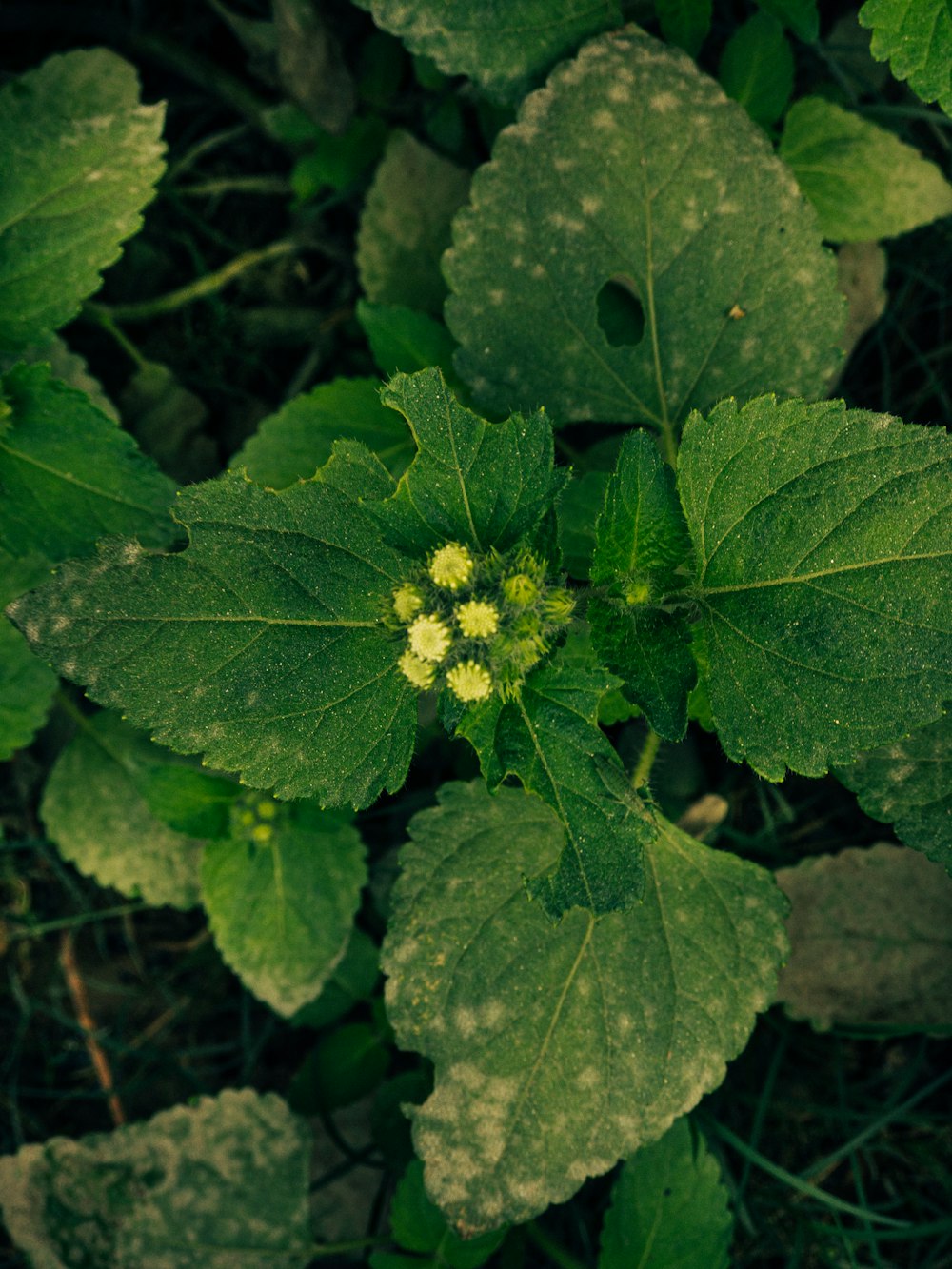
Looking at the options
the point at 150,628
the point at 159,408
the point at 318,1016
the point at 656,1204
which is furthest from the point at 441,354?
the point at 656,1204

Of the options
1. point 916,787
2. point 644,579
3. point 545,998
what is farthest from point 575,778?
point 916,787

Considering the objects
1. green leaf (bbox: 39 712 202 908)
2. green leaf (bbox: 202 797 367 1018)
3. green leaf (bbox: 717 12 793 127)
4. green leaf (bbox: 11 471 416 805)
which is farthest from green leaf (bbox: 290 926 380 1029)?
green leaf (bbox: 717 12 793 127)

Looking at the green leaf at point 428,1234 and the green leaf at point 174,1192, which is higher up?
the green leaf at point 428,1234

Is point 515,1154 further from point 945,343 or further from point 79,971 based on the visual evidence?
point 945,343

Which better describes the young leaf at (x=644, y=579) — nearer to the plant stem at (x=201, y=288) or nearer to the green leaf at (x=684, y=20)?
the green leaf at (x=684, y=20)

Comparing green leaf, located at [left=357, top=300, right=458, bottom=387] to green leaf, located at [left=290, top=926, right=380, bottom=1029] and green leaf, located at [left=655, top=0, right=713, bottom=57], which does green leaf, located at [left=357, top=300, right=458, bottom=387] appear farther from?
green leaf, located at [left=290, top=926, right=380, bottom=1029]

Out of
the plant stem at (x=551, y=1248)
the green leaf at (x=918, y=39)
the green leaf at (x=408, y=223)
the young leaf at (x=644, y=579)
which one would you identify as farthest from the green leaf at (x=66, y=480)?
the plant stem at (x=551, y=1248)
